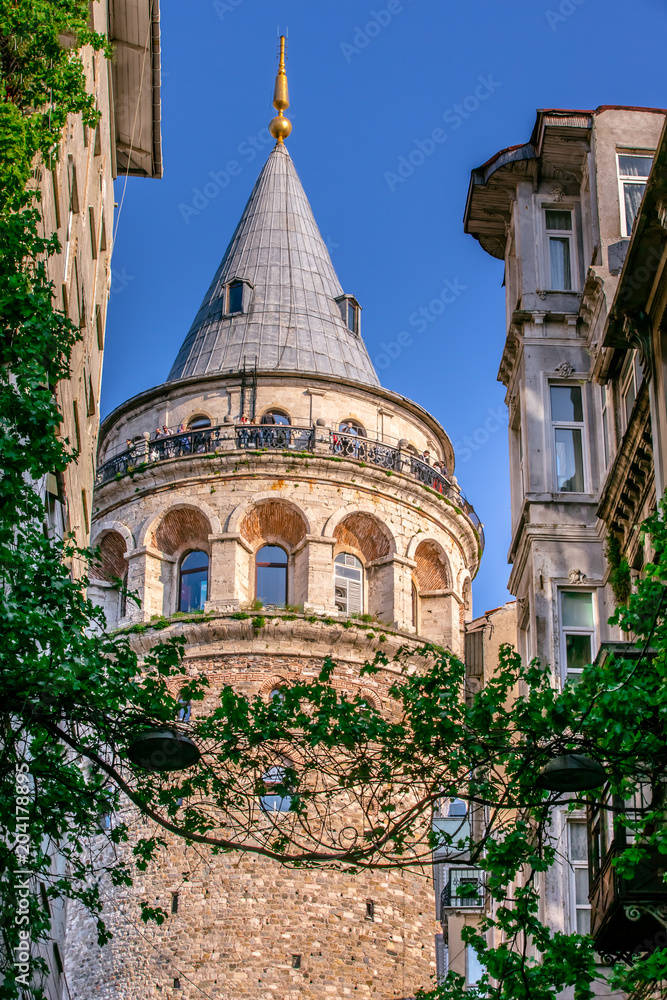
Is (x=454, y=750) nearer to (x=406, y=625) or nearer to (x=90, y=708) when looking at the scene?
(x=90, y=708)

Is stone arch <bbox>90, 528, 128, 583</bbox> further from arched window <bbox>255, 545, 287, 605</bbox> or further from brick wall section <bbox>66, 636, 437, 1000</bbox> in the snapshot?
brick wall section <bbox>66, 636, 437, 1000</bbox>

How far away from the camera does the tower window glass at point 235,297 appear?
5409cm

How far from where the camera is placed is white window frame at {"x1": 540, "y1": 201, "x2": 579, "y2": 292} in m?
27.5

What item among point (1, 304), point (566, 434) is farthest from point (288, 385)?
point (1, 304)

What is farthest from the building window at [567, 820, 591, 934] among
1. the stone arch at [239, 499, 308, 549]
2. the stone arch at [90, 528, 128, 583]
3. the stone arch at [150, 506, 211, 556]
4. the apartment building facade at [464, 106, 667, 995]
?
the stone arch at [90, 528, 128, 583]

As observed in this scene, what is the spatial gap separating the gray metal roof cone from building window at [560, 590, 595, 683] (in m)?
26.5

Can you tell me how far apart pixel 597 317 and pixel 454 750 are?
42.7 ft

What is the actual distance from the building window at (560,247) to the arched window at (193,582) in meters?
21.3

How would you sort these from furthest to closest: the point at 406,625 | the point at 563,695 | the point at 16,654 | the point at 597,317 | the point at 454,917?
the point at 406,625 → the point at 454,917 → the point at 597,317 → the point at 563,695 → the point at 16,654

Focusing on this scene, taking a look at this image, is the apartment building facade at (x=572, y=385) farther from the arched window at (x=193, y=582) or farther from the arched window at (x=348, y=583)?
the arched window at (x=193, y=582)

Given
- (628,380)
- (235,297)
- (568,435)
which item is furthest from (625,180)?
(235,297)

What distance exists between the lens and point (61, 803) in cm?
1266

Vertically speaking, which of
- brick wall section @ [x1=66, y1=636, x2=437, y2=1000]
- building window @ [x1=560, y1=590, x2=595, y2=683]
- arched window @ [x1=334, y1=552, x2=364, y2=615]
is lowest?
brick wall section @ [x1=66, y1=636, x2=437, y2=1000]

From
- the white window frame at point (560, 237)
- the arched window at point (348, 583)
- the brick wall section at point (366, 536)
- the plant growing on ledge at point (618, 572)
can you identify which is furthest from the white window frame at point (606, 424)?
the brick wall section at point (366, 536)
